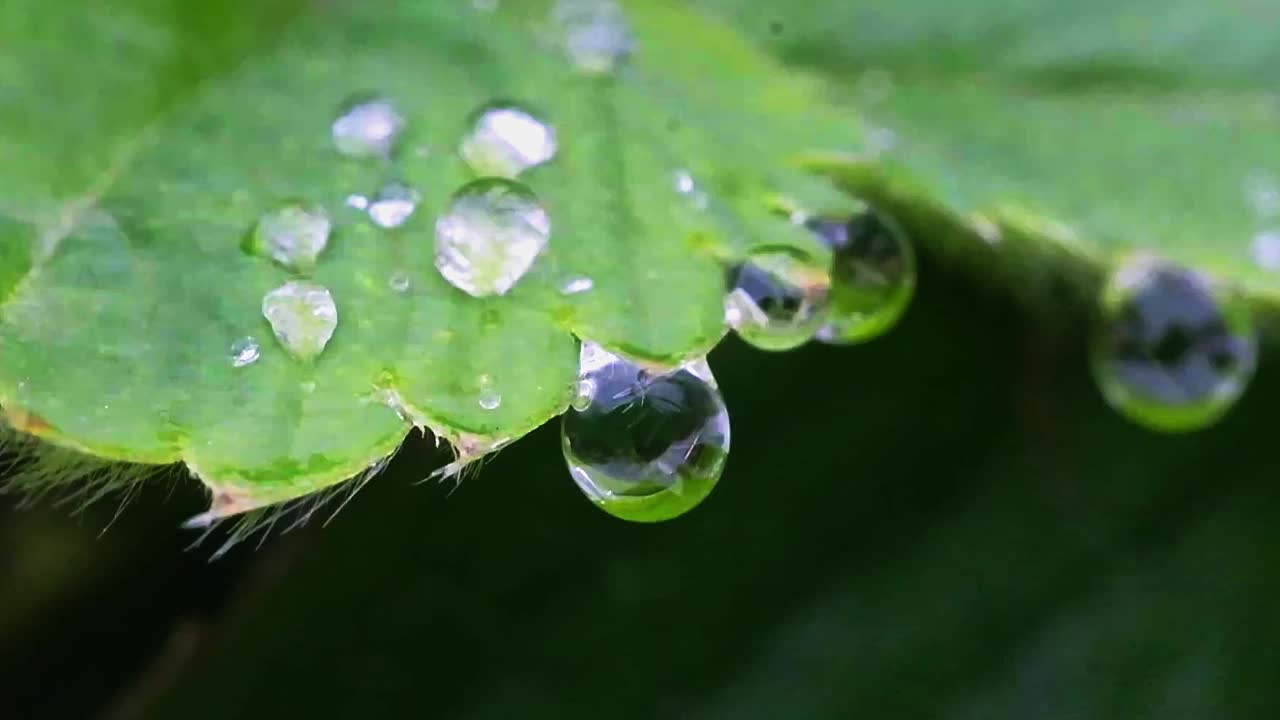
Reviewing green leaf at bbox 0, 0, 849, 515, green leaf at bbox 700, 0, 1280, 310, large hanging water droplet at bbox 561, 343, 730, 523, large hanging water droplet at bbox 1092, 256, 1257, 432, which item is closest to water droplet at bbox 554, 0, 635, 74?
green leaf at bbox 0, 0, 849, 515

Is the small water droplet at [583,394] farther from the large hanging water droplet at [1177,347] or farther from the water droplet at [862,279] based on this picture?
the large hanging water droplet at [1177,347]

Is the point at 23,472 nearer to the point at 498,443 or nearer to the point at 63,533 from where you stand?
the point at 498,443

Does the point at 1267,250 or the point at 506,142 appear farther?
Answer: the point at 1267,250

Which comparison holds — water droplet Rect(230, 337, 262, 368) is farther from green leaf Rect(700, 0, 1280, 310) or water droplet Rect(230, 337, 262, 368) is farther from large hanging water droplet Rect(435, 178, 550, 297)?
green leaf Rect(700, 0, 1280, 310)

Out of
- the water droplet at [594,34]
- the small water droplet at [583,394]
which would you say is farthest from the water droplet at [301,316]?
the water droplet at [594,34]

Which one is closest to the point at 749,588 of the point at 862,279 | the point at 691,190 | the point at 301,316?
the point at 862,279

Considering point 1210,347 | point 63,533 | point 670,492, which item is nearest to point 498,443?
point 670,492

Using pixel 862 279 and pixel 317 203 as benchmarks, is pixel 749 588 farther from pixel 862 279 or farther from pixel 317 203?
pixel 317 203
